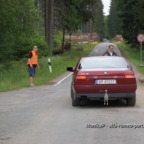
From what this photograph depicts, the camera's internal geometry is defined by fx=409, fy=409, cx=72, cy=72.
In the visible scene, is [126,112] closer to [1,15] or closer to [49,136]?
[49,136]

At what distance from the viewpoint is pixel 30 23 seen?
33500 mm

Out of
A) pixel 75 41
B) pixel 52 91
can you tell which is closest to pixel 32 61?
pixel 52 91

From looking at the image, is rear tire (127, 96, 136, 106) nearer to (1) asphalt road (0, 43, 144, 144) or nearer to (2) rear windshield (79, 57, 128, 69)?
(1) asphalt road (0, 43, 144, 144)

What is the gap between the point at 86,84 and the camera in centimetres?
1080

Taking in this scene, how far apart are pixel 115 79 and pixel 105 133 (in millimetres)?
3485

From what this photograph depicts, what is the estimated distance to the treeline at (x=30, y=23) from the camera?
96.9ft

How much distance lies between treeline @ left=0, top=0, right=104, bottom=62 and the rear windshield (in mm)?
17766

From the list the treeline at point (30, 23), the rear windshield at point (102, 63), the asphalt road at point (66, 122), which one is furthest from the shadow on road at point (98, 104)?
the treeline at point (30, 23)

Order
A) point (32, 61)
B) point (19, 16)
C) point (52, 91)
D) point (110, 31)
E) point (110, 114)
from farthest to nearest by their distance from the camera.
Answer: point (110, 31) < point (19, 16) < point (32, 61) < point (52, 91) < point (110, 114)

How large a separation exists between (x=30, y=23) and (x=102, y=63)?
22.6m

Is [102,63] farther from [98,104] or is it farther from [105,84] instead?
[98,104]

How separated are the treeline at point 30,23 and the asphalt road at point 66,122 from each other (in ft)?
55.3

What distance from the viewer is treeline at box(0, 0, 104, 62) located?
2953cm

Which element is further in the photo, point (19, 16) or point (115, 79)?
point (19, 16)
